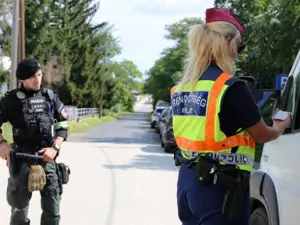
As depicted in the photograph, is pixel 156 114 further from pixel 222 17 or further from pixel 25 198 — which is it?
pixel 222 17

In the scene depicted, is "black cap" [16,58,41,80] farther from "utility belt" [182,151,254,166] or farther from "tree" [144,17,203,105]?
"tree" [144,17,203,105]

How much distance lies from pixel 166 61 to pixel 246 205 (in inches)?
1938

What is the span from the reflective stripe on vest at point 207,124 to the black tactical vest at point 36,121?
5.87 feet

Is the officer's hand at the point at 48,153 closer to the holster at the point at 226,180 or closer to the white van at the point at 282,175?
the white van at the point at 282,175

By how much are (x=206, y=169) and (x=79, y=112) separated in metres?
39.9

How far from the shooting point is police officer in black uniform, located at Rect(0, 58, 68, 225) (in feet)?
13.4

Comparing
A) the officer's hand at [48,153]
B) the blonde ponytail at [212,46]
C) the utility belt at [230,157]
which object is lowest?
the officer's hand at [48,153]

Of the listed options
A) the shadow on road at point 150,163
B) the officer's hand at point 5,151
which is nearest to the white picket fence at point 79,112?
the shadow on road at point 150,163

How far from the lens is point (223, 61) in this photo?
8.45 ft

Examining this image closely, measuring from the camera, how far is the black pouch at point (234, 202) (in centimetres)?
249

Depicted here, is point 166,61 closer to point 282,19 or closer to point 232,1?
point 232,1

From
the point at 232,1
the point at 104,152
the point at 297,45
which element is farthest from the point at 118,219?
the point at 232,1

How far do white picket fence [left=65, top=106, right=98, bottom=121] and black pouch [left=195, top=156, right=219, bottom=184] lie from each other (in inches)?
1229

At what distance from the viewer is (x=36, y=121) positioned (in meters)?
4.07
